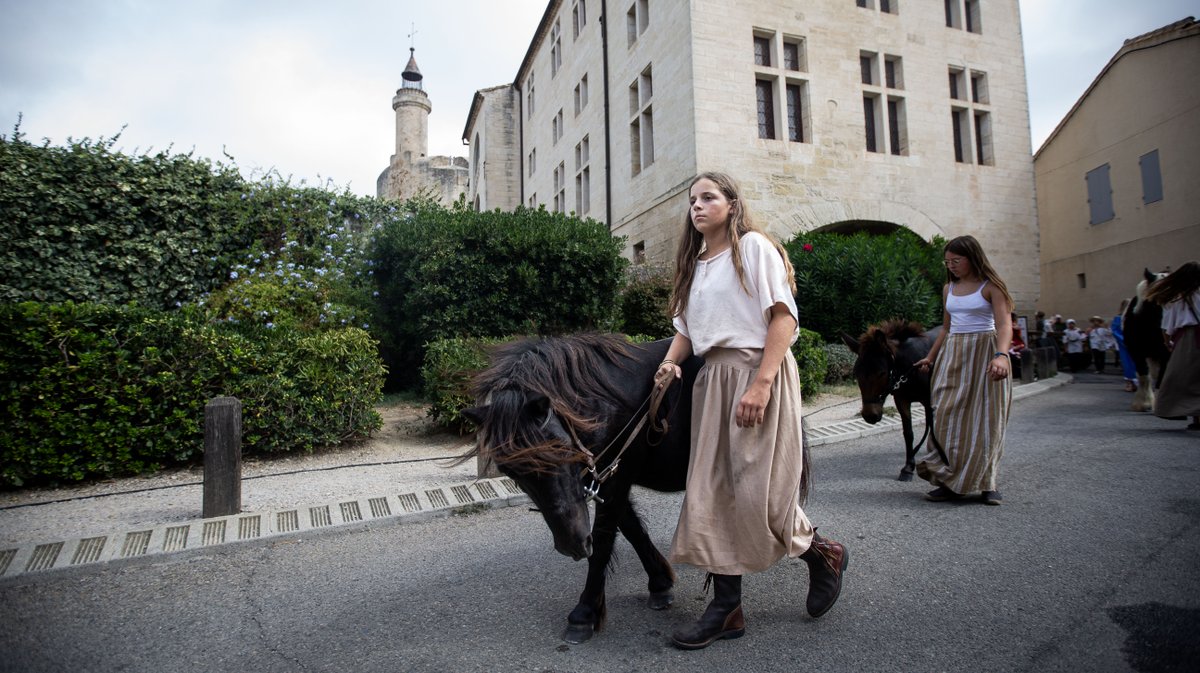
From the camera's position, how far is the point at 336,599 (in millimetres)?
3016

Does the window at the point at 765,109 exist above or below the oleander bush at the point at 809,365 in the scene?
above

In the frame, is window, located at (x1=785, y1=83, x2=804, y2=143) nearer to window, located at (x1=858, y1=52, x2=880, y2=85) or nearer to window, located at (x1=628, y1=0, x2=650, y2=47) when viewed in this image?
window, located at (x1=858, y1=52, x2=880, y2=85)

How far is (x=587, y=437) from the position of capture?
7.68 ft

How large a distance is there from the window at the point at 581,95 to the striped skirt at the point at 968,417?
20.4 m

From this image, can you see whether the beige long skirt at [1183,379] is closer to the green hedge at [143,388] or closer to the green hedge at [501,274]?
the green hedge at [501,274]

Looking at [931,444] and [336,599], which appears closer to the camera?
[336,599]

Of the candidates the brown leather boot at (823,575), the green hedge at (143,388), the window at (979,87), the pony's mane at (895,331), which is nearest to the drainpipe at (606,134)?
the window at (979,87)

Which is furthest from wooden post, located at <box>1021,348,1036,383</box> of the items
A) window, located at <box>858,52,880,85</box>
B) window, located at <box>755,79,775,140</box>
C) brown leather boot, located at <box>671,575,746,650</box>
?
brown leather boot, located at <box>671,575,746,650</box>

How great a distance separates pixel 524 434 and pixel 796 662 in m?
1.37

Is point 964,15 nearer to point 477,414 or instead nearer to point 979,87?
point 979,87

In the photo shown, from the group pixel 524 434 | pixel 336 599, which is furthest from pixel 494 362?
pixel 336 599

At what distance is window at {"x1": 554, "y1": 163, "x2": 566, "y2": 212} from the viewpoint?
26.1 metres

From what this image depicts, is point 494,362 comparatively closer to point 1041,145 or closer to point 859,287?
point 859,287

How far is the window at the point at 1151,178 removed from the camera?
19773mm
